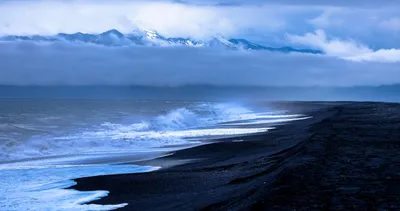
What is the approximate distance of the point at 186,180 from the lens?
51.9 feet

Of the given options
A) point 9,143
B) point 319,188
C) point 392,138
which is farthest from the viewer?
point 9,143

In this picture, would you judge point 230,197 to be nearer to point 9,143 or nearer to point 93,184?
point 93,184

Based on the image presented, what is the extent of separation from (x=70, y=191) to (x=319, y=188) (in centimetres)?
686

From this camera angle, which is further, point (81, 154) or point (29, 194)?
point (81, 154)

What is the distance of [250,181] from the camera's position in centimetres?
1412

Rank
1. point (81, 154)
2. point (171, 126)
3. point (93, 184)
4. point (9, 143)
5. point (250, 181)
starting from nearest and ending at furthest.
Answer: point (250, 181) < point (93, 184) < point (81, 154) < point (9, 143) < point (171, 126)

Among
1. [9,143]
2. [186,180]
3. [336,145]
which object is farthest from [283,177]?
[9,143]

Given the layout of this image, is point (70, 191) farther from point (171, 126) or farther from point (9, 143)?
point (171, 126)

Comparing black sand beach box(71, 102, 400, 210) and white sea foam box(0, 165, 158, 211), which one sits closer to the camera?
black sand beach box(71, 102, 400, 210)

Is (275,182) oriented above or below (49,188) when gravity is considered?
above

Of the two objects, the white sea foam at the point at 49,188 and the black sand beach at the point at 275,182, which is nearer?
the black sand beach at the point at 275,182

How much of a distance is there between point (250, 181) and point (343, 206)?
4.96 m

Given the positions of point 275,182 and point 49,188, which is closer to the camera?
point 275,182

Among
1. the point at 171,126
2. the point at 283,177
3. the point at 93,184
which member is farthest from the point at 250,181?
the point at 171,126
